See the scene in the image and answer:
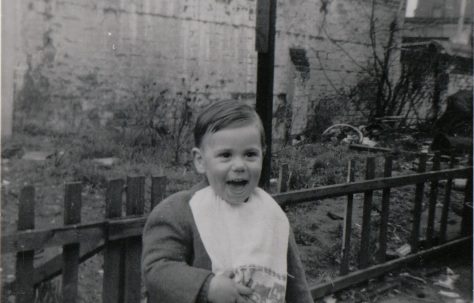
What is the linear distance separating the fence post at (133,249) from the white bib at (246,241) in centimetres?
76

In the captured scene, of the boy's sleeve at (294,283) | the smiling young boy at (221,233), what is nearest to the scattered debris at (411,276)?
the boy's sleeve at (294,283)

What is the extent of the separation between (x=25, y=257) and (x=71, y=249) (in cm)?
19

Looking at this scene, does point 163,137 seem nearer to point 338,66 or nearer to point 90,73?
point 90,73

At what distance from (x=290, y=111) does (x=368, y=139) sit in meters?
1.81

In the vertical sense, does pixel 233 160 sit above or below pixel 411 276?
above

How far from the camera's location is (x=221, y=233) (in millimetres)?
1603

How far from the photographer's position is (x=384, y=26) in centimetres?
1377

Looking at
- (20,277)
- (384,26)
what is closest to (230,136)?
(20,277)

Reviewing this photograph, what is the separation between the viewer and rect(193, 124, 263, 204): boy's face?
1.61 metres

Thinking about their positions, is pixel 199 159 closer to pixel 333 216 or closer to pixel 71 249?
pixel 71 249

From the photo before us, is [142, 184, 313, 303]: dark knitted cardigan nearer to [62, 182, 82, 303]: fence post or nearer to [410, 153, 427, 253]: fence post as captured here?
[62, 182, 82, 303]: fence post

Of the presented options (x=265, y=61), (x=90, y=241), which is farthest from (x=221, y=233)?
(x=265, y=61)

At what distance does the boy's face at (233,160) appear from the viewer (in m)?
1.61

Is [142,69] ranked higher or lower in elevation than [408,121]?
higher
